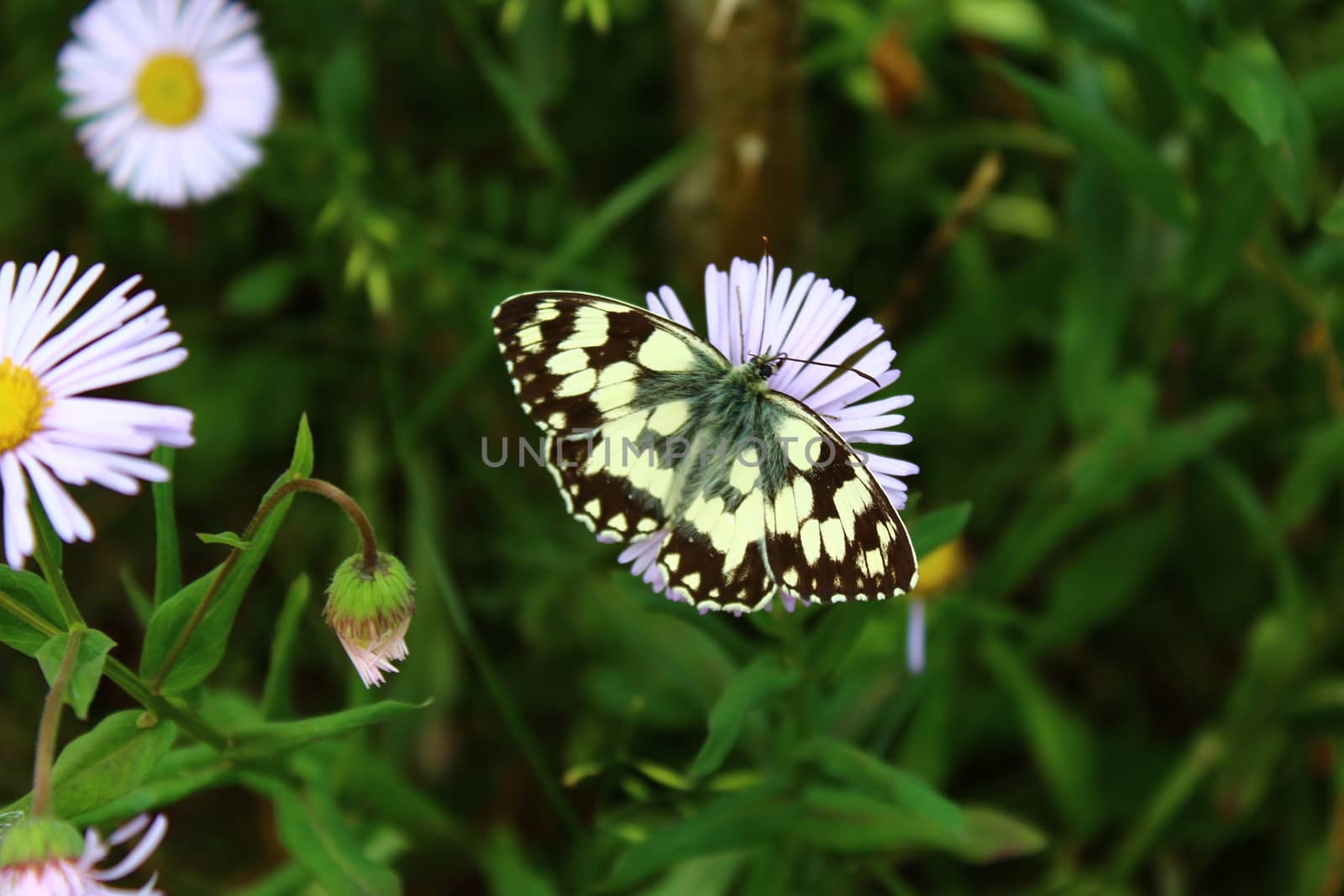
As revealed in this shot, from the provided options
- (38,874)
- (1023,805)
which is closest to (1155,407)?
(1023,805)

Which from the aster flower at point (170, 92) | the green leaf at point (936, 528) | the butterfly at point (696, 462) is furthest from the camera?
the aster flower at point (170, 92)

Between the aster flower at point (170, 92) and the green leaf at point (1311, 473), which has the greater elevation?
the aster flower at point (170, 92)

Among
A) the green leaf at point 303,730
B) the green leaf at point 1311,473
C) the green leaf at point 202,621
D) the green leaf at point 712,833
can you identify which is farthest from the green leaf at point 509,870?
the green leaf at point 1311,473

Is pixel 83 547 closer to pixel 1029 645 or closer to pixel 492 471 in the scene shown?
pixel 492 471

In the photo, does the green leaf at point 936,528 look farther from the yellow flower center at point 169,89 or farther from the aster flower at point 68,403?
the yellow flower center at point 169,89

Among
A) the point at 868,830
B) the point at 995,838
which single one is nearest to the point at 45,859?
the point at 868,830

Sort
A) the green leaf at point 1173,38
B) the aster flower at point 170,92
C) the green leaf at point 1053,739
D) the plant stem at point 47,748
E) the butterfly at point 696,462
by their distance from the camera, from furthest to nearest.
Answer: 1. the aster flower at point 170,92
2. the green leaf at point 1053,739
3. the green leaf at point 1173,38
4. the butterfly at point 696,462
5. the plant stem at point 47,748
